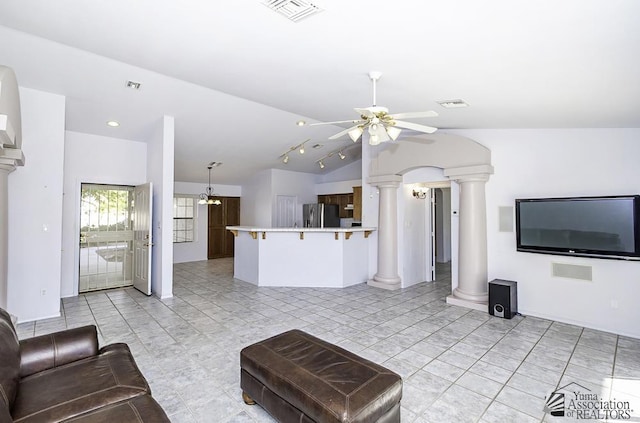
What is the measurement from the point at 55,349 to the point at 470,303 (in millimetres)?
4850

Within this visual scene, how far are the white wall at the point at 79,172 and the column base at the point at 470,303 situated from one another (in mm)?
6177

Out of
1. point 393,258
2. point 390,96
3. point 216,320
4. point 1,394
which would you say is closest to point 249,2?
point 390,96

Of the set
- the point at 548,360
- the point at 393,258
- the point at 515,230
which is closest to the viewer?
the point at 548,360

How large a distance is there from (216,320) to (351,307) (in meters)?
1.94

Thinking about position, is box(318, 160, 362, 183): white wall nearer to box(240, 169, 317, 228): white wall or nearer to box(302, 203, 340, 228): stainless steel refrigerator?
box(240, 169, 317, 228): white wall

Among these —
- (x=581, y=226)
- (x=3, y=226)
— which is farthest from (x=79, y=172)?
(x=581, y=226)

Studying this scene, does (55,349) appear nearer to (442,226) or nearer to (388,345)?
(388,345)

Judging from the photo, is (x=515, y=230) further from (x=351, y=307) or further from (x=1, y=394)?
(x=1, y=394)

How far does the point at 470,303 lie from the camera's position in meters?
4.74

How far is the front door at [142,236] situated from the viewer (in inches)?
213

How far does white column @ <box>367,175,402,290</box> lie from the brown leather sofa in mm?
4631

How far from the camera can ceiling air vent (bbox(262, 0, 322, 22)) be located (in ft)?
7.01

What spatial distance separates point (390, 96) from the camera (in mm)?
3805

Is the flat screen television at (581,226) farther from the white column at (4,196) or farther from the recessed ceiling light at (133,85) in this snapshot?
the white column at (4,196)
